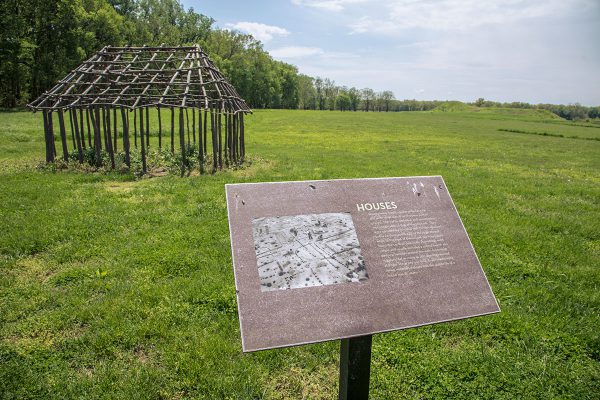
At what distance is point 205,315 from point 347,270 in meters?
2.80

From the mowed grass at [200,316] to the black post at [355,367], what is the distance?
919mm

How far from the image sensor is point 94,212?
29.7 feet

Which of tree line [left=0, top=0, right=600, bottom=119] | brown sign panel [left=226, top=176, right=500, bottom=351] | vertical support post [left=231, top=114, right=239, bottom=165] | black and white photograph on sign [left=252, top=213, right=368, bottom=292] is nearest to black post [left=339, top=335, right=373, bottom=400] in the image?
brown sign panel [left=226, top=176, right=500, bottom=351]

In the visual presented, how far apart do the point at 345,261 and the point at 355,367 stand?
0.90 meters

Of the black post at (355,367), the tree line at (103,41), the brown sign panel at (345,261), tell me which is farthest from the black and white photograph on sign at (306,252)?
the tree line at (103,41)

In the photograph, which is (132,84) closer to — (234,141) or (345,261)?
(234,141)

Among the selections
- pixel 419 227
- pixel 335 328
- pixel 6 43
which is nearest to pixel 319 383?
pixel 335 328

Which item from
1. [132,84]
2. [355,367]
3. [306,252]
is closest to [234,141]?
[132,84]

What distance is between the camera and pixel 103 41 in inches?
1900

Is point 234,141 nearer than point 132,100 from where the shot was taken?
Yes

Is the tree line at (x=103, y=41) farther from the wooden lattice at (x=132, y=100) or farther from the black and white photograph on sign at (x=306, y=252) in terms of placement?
the black and white photograph on sign at (x=306, y=252)

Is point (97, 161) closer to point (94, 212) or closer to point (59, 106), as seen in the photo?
point (59, 106)

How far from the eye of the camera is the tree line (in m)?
40.2

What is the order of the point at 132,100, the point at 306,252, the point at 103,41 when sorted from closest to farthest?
the point at 306,252 → the point at 132,100 → the point at 103,41
